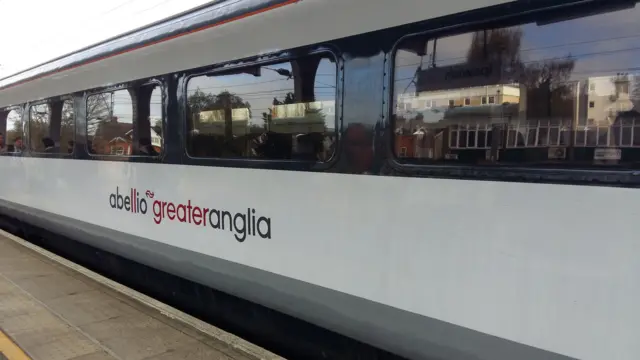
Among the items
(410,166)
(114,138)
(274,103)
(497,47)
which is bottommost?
(410,166)

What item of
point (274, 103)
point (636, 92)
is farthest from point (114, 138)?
point (636, 92)

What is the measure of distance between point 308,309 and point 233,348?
0.60 metres

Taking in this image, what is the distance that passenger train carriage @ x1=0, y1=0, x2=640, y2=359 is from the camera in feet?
6.59

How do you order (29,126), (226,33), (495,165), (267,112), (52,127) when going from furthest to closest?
(29,126)
(52,127)
(226,33)
(267,112)
(495,165)

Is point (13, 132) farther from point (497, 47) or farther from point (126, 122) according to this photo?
point (497, 47)

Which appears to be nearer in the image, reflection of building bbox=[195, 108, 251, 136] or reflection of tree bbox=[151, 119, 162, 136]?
reflection of building bbox=[195, 108, 251, 136]

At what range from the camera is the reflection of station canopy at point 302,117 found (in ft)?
9.91

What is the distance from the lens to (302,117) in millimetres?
3148

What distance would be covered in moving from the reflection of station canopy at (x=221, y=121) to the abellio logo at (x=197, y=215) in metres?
0.59

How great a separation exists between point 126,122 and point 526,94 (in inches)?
149

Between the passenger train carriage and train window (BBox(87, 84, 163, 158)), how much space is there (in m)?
0.04

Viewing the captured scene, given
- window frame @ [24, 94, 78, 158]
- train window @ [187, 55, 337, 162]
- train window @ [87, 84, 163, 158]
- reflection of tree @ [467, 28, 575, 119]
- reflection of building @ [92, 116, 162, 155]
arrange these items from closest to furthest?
reflection of tree @ [467, 28, 575, 119] → train window @ [187, 55, 337, 162] → train window @ [87, 84, 163, 158] → reflection of building @ [92, 116, 162, 155] → window frame @ [24, 94, 78, 158]

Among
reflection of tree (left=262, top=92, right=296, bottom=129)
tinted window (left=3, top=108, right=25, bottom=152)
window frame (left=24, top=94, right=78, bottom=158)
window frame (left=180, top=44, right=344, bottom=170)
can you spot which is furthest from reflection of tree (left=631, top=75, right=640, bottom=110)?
tinted window (left=3, top=108, right=25, bottom=152)

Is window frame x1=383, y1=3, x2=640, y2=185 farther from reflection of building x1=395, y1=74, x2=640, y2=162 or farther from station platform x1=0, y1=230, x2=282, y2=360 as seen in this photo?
station platform x1=0, y1=230, x2=282, y2=360
